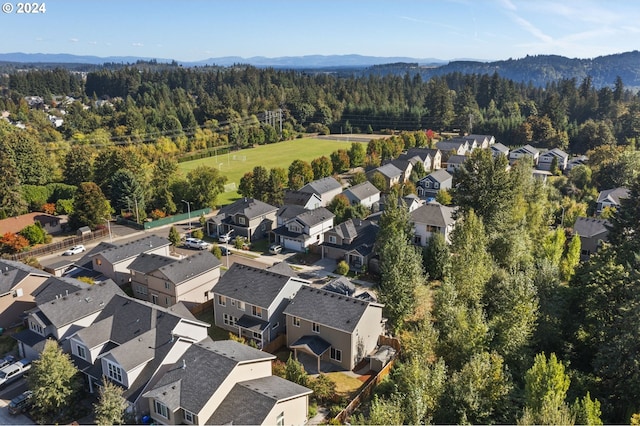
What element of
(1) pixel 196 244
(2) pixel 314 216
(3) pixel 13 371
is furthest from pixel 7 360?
(2) pixel 314 216

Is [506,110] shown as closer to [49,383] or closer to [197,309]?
[197,309]

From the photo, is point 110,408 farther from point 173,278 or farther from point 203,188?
point 203,188

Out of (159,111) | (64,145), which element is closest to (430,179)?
(64,145)

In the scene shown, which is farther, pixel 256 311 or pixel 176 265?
pixel 176 265

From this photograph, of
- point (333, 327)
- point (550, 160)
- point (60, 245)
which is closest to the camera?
point (333, 327)

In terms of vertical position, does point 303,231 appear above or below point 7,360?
above

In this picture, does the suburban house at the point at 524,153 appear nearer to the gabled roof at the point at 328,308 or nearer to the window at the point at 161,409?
the gabled roof at the point at 328,308
